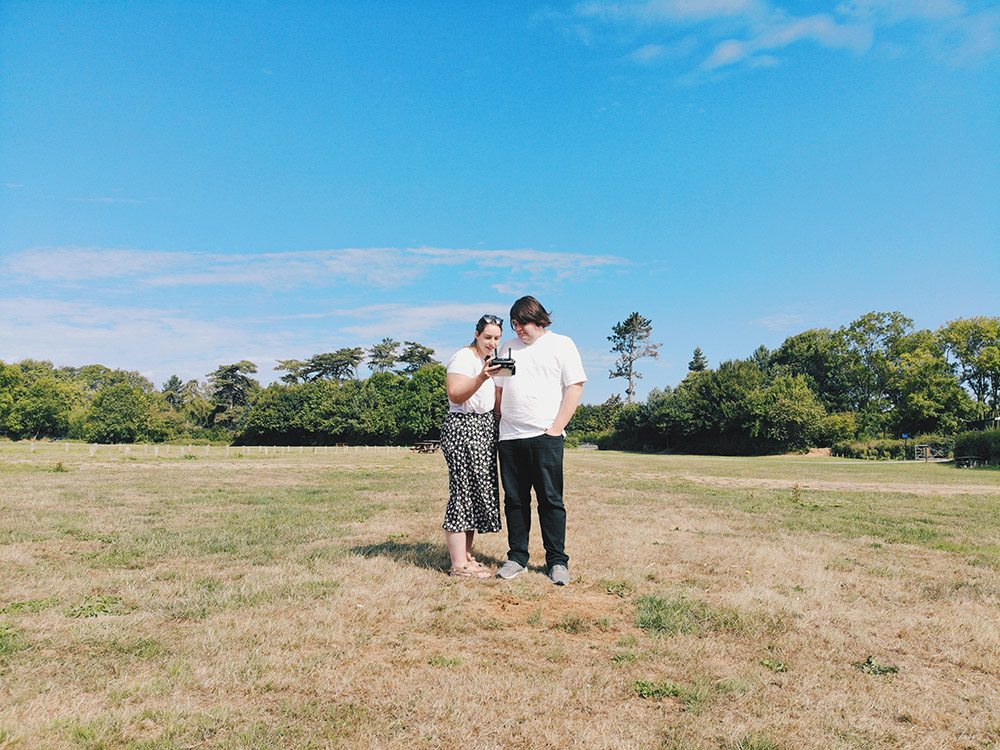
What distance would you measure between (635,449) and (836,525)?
213 ft

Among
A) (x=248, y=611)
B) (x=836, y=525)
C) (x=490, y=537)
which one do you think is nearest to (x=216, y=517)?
(x=490, y=537)

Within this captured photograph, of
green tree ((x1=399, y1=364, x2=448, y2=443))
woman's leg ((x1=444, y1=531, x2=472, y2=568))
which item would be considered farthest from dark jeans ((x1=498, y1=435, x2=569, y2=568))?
green tree ((x1=399, y1=364, x2=448, y2=443))

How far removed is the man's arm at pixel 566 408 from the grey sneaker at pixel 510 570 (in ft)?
3.64

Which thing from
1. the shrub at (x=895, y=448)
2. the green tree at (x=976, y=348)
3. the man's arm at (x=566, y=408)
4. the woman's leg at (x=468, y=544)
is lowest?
the shrub at (x=895, y=448)

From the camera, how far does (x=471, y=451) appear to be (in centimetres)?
511

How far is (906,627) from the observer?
3.81 m

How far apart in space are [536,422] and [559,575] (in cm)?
120

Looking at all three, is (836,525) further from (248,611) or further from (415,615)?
(248,611)

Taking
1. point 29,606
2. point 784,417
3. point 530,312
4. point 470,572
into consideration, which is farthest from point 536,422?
point 784,417

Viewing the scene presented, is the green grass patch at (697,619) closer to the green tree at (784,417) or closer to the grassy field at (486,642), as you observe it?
the grassy field at (486,642)

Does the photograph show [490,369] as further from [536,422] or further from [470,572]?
[470,572]

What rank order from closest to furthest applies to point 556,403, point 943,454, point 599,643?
point 599,643
point 556,403
point 943,454

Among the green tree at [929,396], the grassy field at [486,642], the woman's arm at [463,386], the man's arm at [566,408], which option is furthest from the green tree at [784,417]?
the woman's arm at [463,386]

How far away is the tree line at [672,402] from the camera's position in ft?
192
